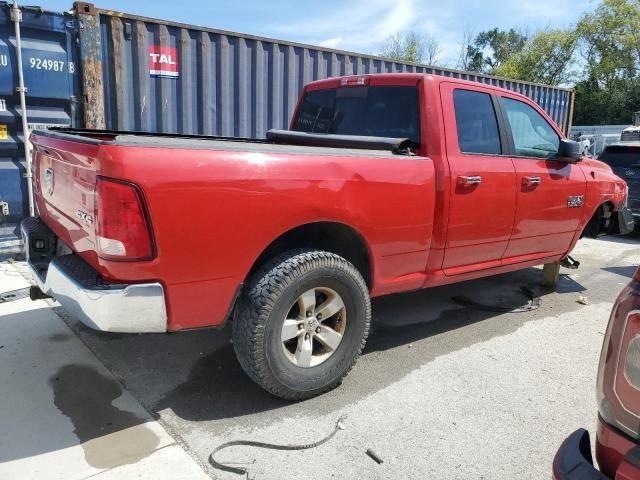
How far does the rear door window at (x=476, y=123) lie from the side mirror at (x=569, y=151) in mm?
736

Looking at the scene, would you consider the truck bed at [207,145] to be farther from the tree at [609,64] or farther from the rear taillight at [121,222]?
the tree at [609,64]

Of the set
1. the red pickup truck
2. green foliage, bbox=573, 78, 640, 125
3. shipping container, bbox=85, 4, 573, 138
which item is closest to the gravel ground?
the red pickup truck

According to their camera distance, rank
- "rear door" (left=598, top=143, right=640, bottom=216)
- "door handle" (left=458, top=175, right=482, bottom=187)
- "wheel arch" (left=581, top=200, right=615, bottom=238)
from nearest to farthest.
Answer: "door handle" (left=458, top=175, right=482, bottom=187)
"wheel arch" (left=581, top=200, right=615, bottom=238)
"rear door" (left=598, top=143, right=640, bottom=216)

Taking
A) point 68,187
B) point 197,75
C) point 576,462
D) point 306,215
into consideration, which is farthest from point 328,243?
point 197,75

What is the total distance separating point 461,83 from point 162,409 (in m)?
3.05

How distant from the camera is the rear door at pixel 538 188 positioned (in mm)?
4336

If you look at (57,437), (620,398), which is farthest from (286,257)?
(620,398)

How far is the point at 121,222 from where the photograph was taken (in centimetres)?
244

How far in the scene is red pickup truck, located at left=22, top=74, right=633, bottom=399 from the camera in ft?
8.25

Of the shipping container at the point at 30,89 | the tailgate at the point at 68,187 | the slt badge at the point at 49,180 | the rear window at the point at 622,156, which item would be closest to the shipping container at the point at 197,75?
the shipping container at the point at 30,89

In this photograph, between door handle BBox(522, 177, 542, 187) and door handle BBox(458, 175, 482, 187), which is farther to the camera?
door handle BBox(522, 177, 542, 187)

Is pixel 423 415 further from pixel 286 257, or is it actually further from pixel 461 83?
pixel 461 83

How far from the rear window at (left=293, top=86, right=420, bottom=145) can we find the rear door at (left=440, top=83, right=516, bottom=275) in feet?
0.84

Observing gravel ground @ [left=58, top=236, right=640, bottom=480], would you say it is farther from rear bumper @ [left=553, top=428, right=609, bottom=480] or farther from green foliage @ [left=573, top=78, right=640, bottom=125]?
green foliage @ [left=573, top=78, right=640, bottom=125]
